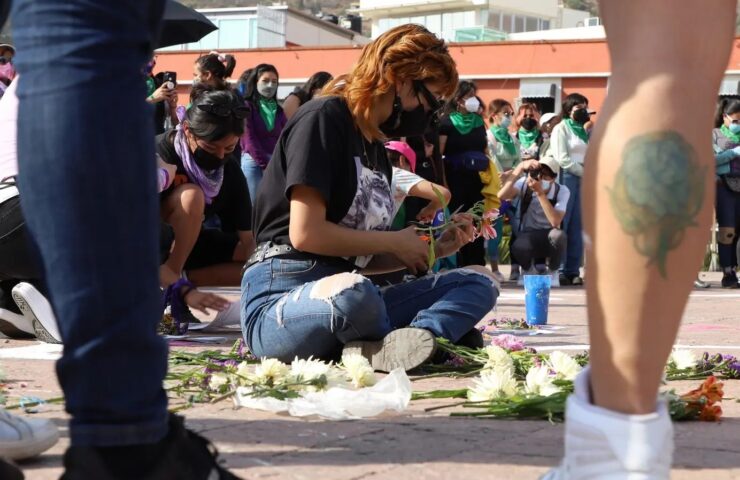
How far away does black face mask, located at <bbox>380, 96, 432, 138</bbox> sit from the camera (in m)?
4.95

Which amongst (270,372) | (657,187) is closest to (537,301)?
(270,372)

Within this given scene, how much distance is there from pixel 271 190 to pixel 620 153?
3.05 metres

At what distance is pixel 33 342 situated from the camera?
5.68m

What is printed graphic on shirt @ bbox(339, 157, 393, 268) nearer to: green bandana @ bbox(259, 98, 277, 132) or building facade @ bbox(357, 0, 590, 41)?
green bandana @ bbox(259, 98, 277, 132)

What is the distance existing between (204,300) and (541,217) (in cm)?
723

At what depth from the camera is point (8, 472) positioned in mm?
1970

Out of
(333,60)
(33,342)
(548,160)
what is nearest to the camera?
(33,342)

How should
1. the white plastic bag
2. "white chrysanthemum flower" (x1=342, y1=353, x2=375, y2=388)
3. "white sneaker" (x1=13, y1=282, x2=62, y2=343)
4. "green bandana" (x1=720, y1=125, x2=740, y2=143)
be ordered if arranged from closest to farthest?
1. the white plastic bag
2. "white chrysanthemum flower" (x1=342, y1=353, x2=375, y2=388)
3. "white sneaker" (x1=13, y1=282, x2=62, y2=343)
4. "green bandana" (x1=720, y1=125, x2=740, y2=143)

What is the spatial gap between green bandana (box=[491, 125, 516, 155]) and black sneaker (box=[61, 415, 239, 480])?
1275 cm

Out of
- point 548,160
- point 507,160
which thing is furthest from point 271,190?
→ point 507,160

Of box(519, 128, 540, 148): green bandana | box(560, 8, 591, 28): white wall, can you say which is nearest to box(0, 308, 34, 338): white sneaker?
box(519, 128, 540, 148): green bandana

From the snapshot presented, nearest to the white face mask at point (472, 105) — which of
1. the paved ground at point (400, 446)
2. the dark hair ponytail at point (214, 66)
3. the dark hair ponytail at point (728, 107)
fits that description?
the dark hair ponytail at point (214, 66)

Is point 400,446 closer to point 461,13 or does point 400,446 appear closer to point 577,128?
point 577,128

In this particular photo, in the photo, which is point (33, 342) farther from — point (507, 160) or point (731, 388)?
point (507, 160)
